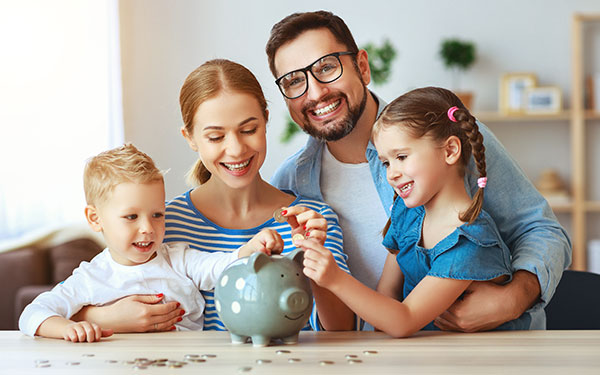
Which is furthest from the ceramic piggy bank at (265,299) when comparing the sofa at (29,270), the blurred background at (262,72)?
the blurred background at (262,72)

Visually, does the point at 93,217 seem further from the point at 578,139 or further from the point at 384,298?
the point at 578,139

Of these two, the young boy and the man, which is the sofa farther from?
the young boy

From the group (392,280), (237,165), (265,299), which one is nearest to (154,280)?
(237,165)

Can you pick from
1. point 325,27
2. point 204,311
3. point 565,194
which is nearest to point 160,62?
point 565,194

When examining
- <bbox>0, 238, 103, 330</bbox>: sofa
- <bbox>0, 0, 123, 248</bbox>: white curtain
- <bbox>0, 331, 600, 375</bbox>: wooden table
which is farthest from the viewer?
<bbox>0, 0, 123, 248</bbox>: white curtain

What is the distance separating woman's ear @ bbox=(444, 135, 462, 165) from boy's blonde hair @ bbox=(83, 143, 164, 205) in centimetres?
58

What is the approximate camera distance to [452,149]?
137cm

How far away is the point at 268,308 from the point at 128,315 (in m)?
0.36

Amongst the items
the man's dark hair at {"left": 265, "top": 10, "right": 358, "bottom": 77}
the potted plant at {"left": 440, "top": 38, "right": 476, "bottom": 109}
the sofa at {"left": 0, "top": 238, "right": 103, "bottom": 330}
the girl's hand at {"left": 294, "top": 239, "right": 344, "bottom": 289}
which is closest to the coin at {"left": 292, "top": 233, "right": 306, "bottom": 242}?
the girl's hand at {"left": 294, "top": 239, "right": 344, "bottom": 289}

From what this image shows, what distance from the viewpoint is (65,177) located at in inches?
183

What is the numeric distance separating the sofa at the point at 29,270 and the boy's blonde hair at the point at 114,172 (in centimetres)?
242

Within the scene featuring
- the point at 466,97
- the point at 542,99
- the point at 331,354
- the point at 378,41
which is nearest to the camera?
the point at 331,354

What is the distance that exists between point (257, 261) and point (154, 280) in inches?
15.4

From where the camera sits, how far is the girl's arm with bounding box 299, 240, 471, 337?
3.78 feet
